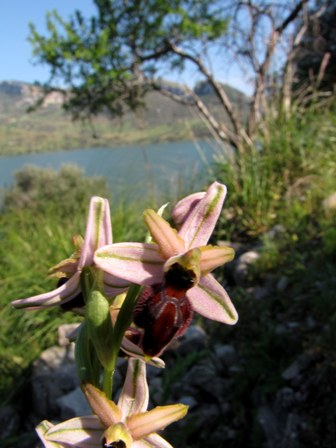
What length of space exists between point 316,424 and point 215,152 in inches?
169

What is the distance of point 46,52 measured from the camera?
8.05m

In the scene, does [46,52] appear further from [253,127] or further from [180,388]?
[180,388]

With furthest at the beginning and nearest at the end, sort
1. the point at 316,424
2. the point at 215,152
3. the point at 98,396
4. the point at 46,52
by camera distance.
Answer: the point at 46,52 < the point at 215,152 < the point at 316,424 < the point at 98,396

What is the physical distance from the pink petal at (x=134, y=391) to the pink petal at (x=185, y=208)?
243mm

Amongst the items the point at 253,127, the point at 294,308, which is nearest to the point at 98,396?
the point at 294,308

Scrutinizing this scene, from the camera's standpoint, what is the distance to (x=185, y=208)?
0.83 m

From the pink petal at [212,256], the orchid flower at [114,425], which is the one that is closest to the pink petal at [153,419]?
the orchid flower at [114,425]

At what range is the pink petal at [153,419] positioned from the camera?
31.7 inches

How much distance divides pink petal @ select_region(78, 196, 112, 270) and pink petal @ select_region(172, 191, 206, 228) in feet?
0.39

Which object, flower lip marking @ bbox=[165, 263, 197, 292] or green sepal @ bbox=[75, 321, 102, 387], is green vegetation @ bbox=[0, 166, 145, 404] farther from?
flower lip marking @ bbox=[165, 263, 197, 292]

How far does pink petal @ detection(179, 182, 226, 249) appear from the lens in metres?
0.82

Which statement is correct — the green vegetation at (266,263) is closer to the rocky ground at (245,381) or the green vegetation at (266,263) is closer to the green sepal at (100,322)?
the rocky ground at (245,381)

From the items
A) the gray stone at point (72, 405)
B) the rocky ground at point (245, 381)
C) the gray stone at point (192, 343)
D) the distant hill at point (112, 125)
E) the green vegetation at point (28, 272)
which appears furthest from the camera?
the distant hill at point (112, 125)

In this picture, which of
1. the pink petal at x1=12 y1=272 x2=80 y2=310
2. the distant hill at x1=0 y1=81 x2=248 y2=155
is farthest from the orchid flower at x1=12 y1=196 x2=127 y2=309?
the distant hill at x1=0 y1=81 x2=248 y2=155
